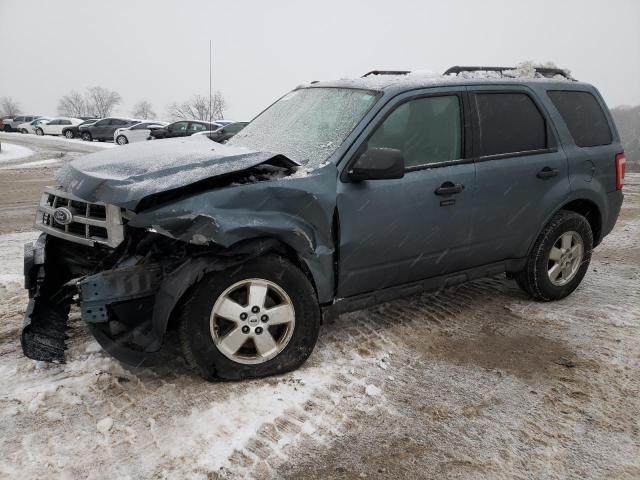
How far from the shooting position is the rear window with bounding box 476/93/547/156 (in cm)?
398

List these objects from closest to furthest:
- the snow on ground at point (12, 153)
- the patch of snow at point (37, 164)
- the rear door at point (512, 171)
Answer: the rear door at point (512, 171), the patch of snow at point (37, 164), the snow on ground at point (12, 153)

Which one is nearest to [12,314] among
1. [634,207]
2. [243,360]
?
[243,360]

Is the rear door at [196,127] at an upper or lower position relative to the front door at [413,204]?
lower

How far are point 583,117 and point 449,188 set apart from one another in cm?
176

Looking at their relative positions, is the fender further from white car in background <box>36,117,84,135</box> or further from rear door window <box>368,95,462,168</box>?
white car in background <box>36,117,84,135</box>

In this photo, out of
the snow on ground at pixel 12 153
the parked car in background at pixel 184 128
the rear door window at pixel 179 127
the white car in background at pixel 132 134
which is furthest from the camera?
the white car in background at pixel 132 134

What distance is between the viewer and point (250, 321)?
312 cm

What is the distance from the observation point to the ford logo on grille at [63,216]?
3.14 m

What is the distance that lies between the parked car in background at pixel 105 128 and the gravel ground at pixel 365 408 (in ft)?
95.4

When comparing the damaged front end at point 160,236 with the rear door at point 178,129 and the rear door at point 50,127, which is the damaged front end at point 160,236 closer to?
the rear door at point 178,129

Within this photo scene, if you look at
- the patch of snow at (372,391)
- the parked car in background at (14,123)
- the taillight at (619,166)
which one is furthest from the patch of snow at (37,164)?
the parked car in background at (14,123)

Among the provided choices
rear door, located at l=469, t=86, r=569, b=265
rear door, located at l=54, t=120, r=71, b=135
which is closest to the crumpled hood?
rear door, located at l=469, t=86, r=569, b=265

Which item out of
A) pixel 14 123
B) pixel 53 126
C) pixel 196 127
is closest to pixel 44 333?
pixel 196 127

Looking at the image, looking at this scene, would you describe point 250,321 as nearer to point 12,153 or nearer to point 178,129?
point 12,153
